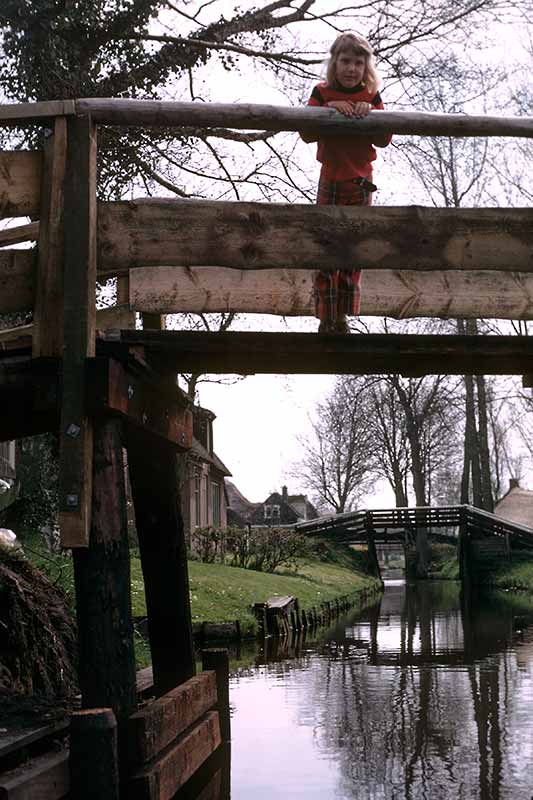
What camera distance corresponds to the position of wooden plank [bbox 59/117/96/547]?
539 centimetres

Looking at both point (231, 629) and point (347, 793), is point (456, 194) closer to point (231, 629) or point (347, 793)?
point (231, 629)

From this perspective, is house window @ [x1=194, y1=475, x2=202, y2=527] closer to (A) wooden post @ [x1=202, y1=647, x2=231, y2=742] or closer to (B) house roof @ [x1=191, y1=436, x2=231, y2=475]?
(B) house roof @ [x1=191, y1=436, x2=231, y2=475]

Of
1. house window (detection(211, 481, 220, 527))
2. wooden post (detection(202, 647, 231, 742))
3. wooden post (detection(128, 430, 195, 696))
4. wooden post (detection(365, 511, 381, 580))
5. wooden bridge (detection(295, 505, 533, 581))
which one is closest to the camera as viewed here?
wooden post (detection(128, 430, 195, 696))

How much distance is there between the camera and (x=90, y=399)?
18.3ft

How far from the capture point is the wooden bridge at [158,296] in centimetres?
551

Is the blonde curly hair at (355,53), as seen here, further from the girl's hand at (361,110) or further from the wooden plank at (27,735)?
the wooden plank at (27,735)

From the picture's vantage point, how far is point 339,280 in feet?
21.2

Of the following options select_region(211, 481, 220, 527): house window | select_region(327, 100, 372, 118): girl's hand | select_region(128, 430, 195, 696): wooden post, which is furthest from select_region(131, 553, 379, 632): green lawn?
select_region(211, 481, 220, 527): house window

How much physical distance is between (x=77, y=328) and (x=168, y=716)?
2092 millimetres

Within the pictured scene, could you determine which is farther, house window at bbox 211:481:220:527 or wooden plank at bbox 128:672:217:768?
house window at bbox 211:481:220:527

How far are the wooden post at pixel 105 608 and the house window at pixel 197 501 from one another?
113 ft

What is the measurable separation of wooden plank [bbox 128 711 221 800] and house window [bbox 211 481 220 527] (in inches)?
1549

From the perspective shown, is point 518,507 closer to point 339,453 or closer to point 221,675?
point 339,453

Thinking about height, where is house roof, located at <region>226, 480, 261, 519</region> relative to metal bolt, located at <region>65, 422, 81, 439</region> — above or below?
above
